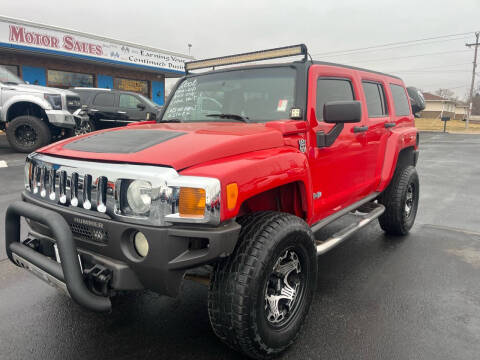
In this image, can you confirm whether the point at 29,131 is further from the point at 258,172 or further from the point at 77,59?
the point at 258,172

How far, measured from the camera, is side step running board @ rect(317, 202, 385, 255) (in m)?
3.03

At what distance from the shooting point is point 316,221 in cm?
316

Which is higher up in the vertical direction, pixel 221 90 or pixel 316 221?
pixel 221 90

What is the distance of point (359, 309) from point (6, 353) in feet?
7.93

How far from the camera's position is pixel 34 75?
1599cm

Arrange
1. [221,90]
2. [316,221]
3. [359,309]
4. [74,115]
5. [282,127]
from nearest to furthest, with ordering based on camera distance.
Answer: [282,127] → [359,309] → [316,221] → [221,90] → [74,115]

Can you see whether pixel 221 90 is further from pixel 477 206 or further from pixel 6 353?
pixel 477 206

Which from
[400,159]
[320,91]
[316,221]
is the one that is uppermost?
[320,91]

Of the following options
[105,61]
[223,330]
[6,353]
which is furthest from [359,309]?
[105,61]

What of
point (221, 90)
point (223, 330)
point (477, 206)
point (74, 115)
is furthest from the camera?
point (74, 115)

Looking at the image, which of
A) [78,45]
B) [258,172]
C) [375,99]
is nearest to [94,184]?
[258,172]

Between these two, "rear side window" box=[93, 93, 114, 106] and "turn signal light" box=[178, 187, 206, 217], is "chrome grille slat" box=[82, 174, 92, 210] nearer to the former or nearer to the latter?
"turn signal light" box=[178, 187, 206, 217]

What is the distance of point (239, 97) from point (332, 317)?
74.3 inches

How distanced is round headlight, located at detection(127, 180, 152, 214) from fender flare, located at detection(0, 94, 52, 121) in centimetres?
873
